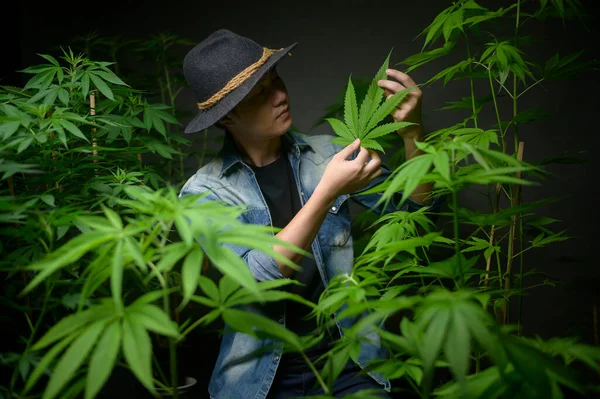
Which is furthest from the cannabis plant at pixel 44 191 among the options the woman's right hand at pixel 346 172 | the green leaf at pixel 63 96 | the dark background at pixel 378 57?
the dark background at pixel 378 57

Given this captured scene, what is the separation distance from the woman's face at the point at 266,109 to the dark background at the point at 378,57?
831 mm

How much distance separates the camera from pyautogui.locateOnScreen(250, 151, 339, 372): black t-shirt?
136cm

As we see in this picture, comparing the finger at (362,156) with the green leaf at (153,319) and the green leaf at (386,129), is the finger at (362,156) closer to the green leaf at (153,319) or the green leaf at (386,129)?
the green leaf at (386,129)

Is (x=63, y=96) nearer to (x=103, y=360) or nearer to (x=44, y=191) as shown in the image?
(x=44, y=191)

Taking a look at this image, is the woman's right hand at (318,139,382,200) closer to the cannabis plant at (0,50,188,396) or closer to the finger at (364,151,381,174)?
the finger at (364,151,381,174)

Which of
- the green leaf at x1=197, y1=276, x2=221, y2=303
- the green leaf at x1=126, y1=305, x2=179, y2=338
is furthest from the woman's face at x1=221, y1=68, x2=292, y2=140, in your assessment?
the green leaf at x1=126, y1=305, x2=179, y2=338

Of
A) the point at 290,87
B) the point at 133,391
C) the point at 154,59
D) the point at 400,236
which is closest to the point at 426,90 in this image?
the point at 290,87

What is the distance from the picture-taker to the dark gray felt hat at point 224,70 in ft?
4.26

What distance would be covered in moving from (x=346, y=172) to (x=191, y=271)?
50cm

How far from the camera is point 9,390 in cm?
86

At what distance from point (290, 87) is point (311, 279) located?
3.67ft

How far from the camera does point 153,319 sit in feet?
2.08

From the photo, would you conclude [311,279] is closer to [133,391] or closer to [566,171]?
[133,391]

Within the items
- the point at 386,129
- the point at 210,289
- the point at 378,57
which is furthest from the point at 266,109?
the point at 378,57
